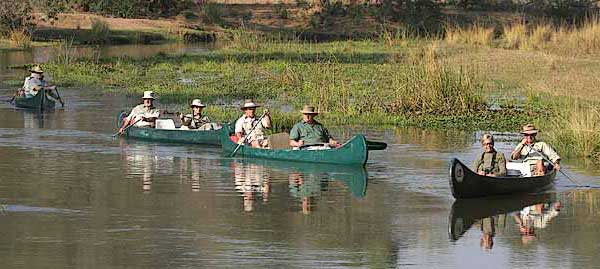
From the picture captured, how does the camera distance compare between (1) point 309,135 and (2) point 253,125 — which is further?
(2) point 253,125

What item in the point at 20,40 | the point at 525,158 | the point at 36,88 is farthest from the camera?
the point at 20,40

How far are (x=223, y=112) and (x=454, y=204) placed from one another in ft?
39.2

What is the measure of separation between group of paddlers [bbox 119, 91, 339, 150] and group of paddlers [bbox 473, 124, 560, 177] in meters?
3.40

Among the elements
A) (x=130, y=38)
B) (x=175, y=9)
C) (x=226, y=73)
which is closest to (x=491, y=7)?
(x=175, y=9)

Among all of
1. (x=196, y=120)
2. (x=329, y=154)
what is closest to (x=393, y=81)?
(x=196, y=120)

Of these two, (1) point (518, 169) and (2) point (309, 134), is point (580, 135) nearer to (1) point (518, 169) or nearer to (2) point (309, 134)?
(1) point (518, 169)

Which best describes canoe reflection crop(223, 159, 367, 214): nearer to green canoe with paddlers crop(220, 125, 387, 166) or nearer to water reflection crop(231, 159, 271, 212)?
water reflection crop(231, 159, 271, 212)

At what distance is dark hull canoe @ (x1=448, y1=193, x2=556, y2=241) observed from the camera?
55.8 ft

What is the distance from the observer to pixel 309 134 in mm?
21984

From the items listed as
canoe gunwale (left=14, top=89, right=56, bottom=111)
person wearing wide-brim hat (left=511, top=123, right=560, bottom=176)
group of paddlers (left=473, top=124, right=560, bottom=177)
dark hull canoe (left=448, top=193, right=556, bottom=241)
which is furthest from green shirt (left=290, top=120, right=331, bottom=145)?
canoe gunwale (left=14, top=89, right=56, bottom=111)

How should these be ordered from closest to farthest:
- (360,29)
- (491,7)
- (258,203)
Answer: (258,203) → (360,29) → (491,7)

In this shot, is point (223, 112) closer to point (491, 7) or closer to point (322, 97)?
point (322, 97)

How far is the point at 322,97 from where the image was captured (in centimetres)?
3038

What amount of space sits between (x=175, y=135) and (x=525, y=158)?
7658 mm
